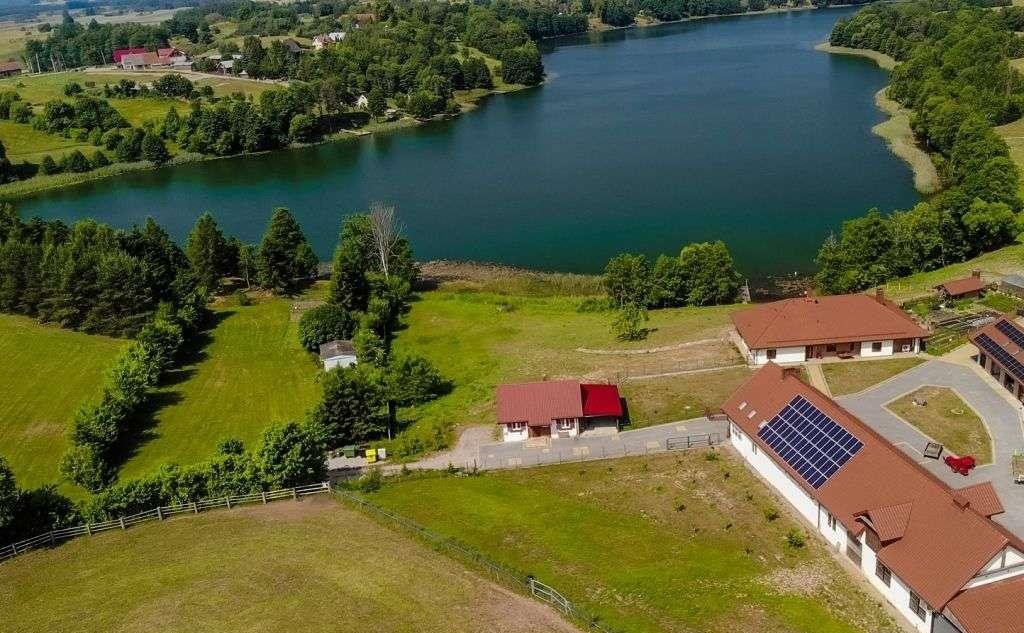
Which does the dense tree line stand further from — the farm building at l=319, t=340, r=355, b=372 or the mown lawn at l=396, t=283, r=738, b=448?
the farm building at l=319, t=340, r=355, b=372

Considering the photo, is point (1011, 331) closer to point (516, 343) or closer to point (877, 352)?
point (877, 352)

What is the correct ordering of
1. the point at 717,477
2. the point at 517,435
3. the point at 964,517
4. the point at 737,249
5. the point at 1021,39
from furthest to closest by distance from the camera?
the point at 1021,39 → the point at 737,249 → the point at 517,435 → the point at 717,477 → the point at 964,517

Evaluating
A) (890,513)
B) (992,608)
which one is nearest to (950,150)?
(890,513)

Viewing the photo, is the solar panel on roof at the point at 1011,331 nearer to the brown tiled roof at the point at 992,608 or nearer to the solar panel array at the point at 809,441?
the solar panel array at the point at 809,441

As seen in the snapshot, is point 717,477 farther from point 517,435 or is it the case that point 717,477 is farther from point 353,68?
point 353,68

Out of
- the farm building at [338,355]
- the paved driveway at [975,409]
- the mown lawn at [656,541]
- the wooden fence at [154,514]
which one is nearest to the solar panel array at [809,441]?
the mown lawn at [656,541]

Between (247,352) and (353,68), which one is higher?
(353,68)

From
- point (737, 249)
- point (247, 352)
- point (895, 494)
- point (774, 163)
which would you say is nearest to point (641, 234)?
point (737, 249)
